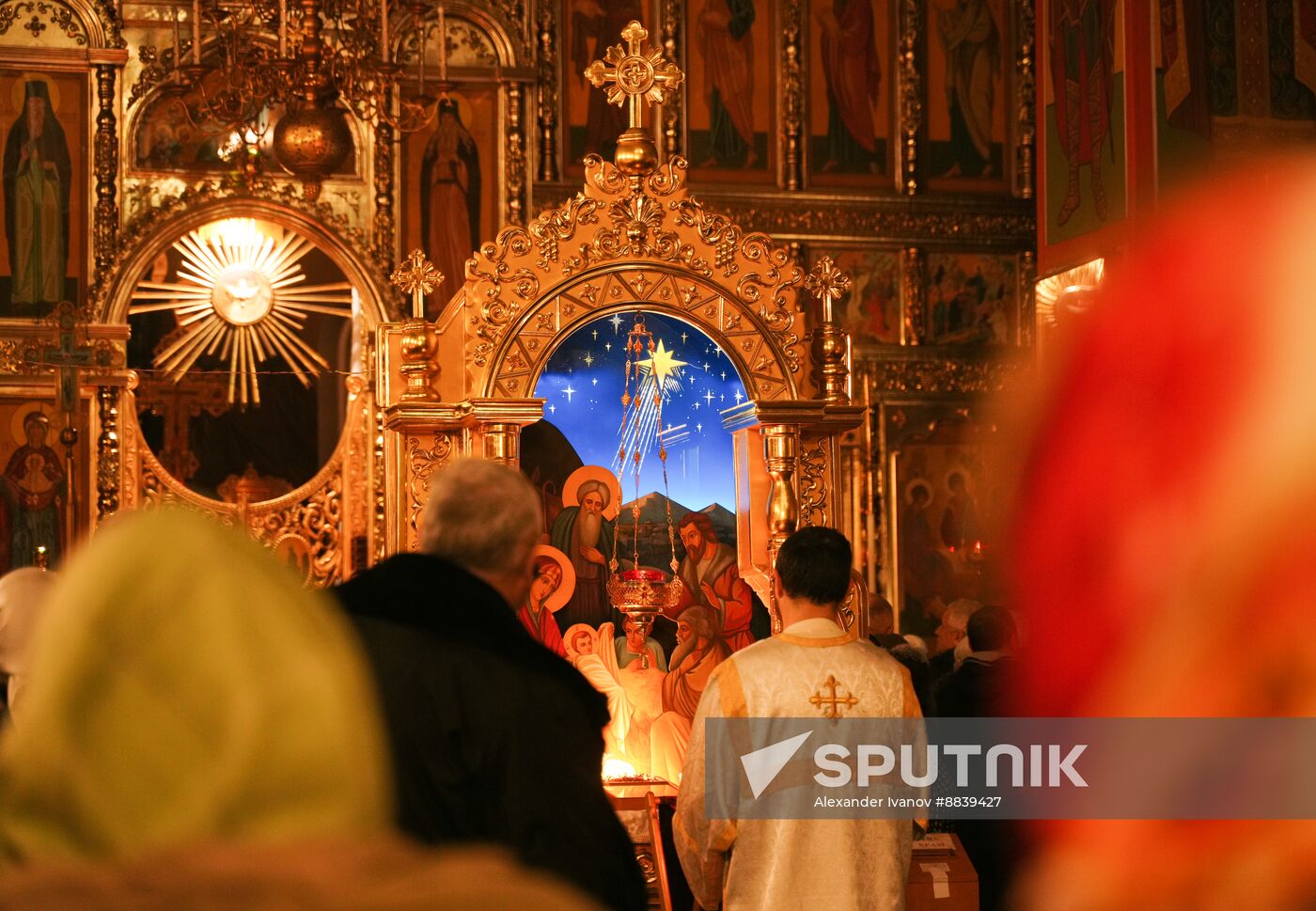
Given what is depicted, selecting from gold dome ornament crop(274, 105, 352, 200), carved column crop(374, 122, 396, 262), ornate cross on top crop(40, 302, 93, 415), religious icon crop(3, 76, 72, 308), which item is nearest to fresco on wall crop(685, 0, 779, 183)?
carved column crop(374, 122, 396, 262)

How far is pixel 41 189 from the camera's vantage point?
1289cm

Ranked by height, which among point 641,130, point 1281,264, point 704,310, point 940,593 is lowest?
point 940,593

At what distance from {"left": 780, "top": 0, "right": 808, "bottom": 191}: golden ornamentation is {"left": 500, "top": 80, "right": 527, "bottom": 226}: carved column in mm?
2300

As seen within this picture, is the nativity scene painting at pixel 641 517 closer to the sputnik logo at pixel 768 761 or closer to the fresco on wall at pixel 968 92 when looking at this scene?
the sputnik logo at pixel 768 761

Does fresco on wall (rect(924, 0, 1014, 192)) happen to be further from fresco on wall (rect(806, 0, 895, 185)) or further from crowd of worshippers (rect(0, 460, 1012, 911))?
crowd of worshippers (rect(0, 460, 1012, 911))

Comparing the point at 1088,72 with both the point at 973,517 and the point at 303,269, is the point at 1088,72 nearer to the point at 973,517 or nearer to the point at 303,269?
the point at 973,517

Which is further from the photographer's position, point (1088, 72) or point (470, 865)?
point (1088, 72)

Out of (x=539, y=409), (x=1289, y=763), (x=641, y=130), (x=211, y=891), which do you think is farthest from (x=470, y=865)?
(x=641, y=130)

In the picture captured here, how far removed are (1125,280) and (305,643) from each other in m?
0.32

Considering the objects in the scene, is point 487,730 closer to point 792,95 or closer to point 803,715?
point 803,715

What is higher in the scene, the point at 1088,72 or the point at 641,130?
the point at 1088,72

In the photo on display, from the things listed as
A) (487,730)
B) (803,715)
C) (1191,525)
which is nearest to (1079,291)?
(1191,525)

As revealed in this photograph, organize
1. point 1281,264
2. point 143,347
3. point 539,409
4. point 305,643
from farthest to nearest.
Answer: point 143,347, point 539,409, point 305,643, point 1281,264

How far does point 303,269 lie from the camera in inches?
549
